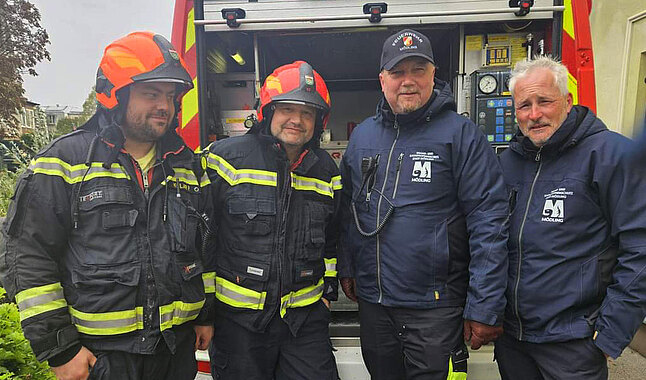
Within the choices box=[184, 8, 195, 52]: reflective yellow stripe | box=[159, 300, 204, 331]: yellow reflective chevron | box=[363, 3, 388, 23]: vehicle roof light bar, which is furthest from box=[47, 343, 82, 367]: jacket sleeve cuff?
box=[363, 3, 388, 23]: vehicle roof light bar

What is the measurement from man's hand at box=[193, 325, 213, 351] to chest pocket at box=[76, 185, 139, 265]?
55 cm

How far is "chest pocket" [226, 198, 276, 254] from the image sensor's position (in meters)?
1.94

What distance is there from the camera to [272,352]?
1996 millimetres

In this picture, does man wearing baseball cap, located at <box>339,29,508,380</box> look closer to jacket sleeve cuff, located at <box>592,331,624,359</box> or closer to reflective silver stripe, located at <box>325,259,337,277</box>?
reflective silver stripe, located at <box>325,259,337,277</box>

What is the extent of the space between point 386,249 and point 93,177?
1216 millimetres

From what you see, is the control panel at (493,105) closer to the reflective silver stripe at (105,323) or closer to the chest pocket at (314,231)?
the chest pocket at (314,231)

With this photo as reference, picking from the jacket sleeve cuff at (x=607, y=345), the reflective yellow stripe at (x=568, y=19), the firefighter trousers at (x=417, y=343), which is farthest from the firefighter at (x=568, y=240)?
the reflective yellow stripe at (x=568, y=19)

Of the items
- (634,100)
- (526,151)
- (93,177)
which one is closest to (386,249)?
(526,151)

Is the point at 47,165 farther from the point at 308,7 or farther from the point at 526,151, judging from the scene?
the point at 526,151

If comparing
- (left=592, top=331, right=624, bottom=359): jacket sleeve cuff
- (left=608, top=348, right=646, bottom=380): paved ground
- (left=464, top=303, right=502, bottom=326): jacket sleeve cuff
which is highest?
(left=464, top=303, right=502, bottom=326): jacket sleeve cuff

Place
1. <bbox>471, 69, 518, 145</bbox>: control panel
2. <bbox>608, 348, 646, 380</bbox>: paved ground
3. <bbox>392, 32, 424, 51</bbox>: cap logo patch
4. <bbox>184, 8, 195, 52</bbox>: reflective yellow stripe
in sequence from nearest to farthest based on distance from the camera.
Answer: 1. <bbox>392, 32, 424, 51</bbox>: cap logo patch
2. <bbox>184, 8, 195, 52</bbox>: reflective yellow stripe
3. <bbox>471, 69, 518, 145</bbox>: control panel
4. <bbox>608, 348, 646, 380</bbox>: paved ground

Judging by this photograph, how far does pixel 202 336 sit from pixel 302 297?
0.49 meters

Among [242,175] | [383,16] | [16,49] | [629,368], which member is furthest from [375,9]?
[16,49]

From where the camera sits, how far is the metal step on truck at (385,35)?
2221 millimetres
